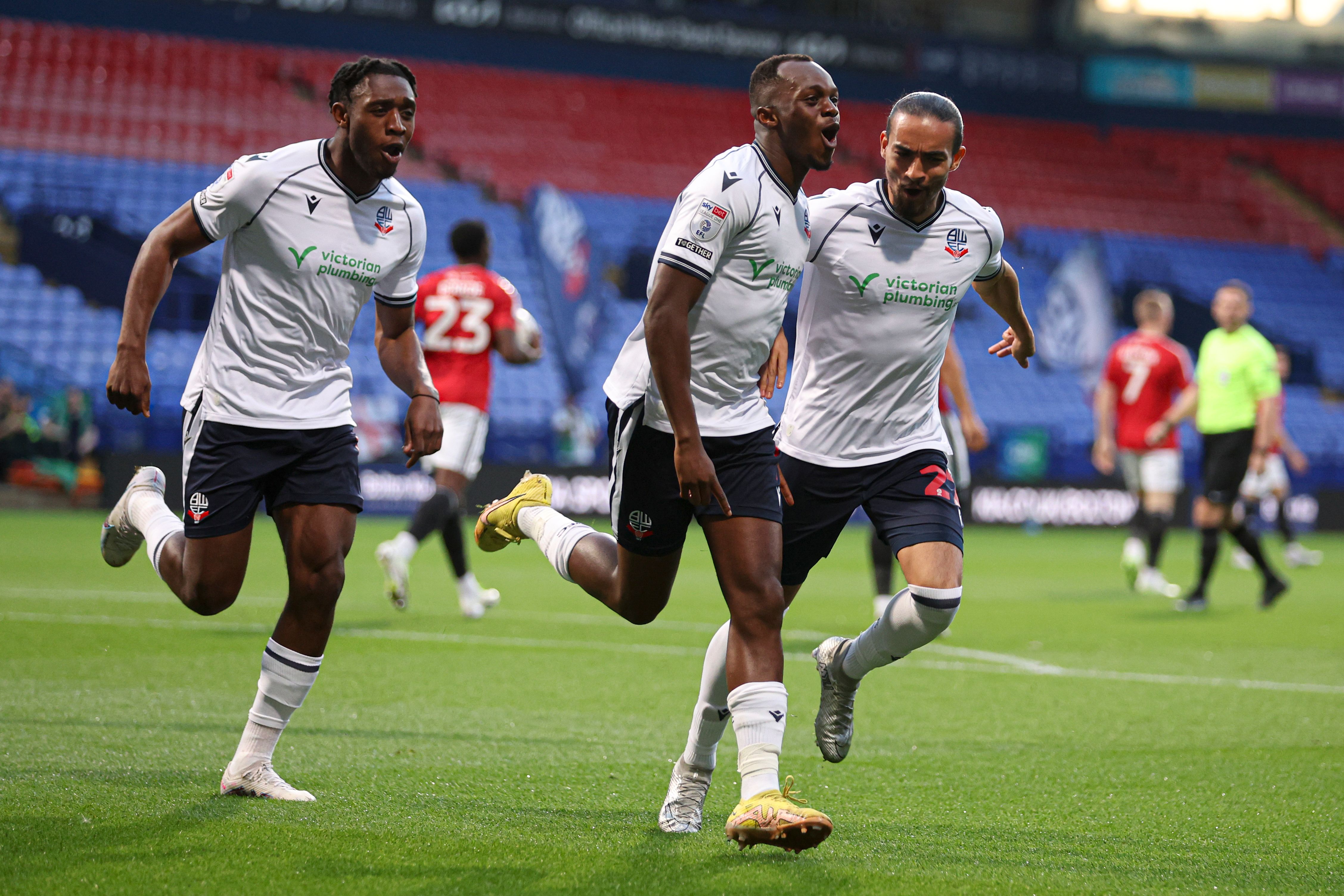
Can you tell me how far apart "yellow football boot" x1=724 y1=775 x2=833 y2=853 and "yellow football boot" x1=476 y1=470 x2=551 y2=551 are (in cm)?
177

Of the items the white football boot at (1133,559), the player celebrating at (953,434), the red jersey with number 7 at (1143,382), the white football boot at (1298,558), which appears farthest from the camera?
the white football boot at (1298,558)

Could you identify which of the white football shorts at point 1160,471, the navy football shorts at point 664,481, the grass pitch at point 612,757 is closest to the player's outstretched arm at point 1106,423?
the white football shorts at point 1160,471

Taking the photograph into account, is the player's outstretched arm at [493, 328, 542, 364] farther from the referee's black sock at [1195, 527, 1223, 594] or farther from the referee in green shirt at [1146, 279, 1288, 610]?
the referee's black sock at [1195, 527, 1223, 594]

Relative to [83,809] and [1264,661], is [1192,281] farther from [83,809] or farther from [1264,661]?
[83,809]

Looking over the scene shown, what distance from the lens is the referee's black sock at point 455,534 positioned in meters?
9.30

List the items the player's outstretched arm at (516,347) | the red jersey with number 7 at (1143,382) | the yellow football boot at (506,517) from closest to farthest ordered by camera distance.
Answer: the yellow football boot at (506,517) → the player's outstretched arm at (516,347) → the red jersey with number 7 at (1143,382)

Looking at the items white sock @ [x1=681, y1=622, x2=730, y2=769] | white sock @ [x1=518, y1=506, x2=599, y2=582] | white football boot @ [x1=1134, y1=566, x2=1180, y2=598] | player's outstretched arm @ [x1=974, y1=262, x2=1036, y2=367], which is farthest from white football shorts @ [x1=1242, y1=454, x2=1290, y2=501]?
white sock @ [x1=681, y1=622, x2=730, y2=769]

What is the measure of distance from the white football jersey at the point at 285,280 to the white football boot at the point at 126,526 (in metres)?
0.84

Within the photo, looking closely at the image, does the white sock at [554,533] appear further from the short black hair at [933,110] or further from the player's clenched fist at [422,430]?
the short black hair at [933,110]

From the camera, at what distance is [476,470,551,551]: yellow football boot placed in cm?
510

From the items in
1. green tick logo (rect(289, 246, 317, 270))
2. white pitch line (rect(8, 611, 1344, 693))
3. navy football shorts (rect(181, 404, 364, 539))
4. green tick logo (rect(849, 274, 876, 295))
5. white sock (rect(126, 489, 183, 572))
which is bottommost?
white pitch line (rect(8, 611, 1344, 693))

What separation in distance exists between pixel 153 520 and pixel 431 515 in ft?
13.9

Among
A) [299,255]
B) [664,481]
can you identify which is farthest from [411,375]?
[664,481]

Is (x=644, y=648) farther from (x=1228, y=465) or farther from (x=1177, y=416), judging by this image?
(x=1177, y=416)
